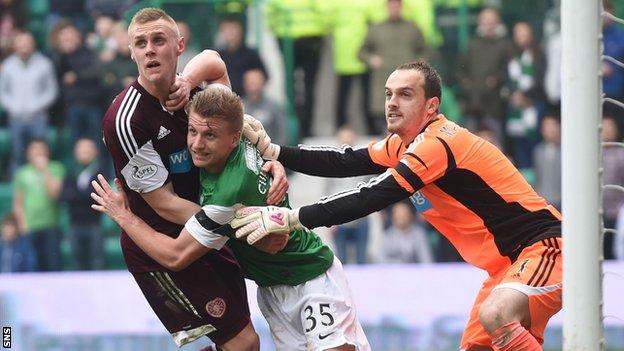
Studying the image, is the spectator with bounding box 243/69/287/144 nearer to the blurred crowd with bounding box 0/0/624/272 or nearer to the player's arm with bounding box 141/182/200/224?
the blurred crowd with bounding box 0/0/624/272

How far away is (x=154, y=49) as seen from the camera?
6.70 meters

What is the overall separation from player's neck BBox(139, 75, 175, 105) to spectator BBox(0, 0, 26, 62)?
8518 millimetres

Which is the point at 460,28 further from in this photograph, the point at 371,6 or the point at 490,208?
the point at 490,208

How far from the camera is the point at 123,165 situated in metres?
6.77

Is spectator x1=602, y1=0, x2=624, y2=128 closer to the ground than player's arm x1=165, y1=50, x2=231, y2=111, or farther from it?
closer to the ground

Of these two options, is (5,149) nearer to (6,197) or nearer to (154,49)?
(6,197)

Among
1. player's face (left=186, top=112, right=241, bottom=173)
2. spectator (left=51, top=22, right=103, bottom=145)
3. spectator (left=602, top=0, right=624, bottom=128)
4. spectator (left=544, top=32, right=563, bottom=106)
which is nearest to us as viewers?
player's face (left=186, top=112, right=241, bottom=173)

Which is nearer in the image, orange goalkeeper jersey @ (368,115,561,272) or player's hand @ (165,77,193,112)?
player's hand @ (165,77,193,112)

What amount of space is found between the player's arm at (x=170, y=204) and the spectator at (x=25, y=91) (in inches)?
314

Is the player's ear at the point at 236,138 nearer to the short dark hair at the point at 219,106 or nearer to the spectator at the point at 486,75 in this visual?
the short dark hair at the point at 219,106

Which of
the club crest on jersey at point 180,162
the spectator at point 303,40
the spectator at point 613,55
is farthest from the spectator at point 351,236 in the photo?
the club crest on jersey at point 180,162

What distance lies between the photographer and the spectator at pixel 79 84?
14.3m

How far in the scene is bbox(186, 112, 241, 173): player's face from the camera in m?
6.60

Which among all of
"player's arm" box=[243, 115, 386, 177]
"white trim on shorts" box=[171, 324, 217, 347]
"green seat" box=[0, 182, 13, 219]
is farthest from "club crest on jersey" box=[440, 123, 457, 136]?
"green seat" box=[0, 182, 13, 219]
